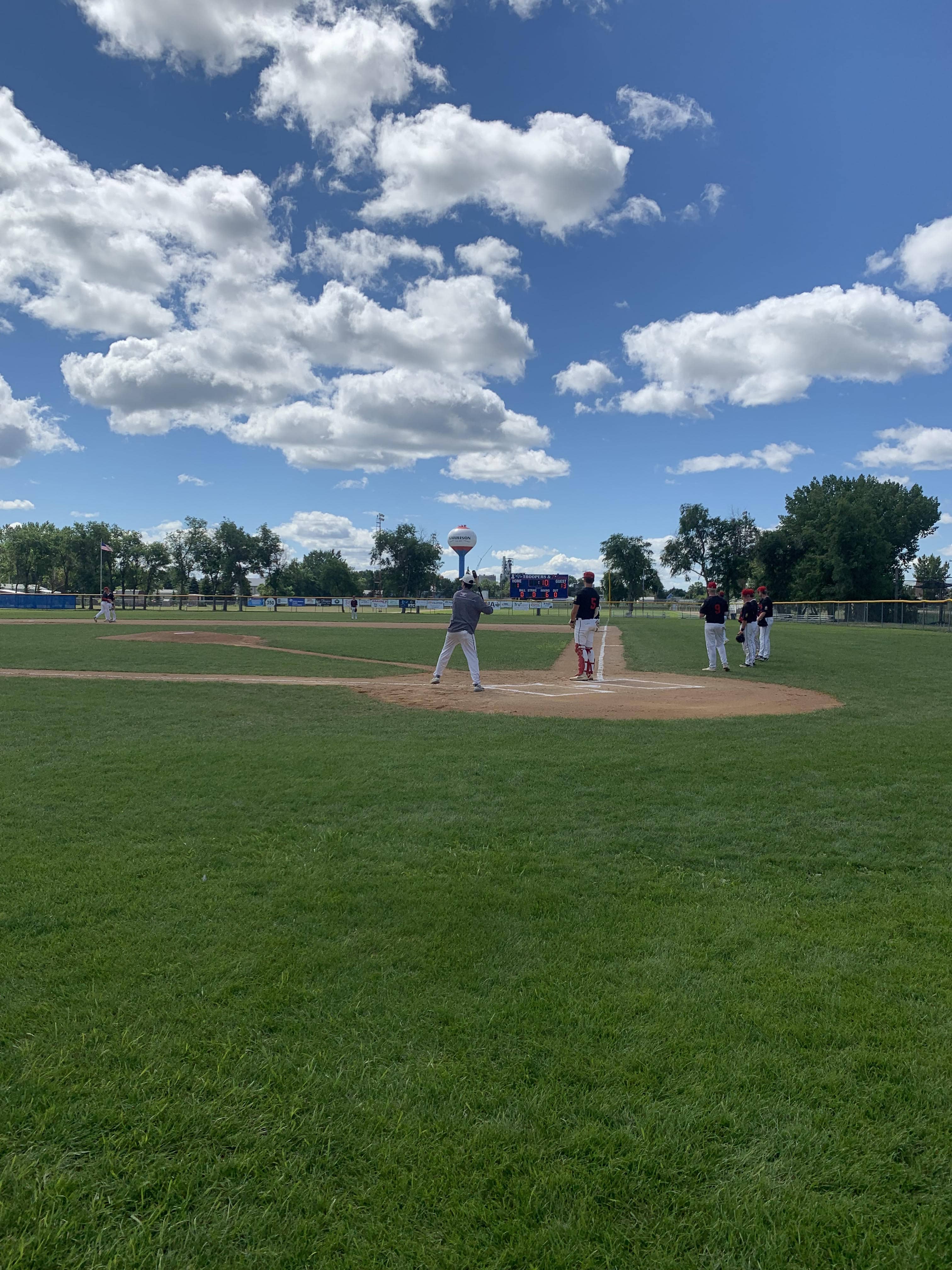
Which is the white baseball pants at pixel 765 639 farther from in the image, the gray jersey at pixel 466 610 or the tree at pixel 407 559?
the tree at pixel 407 559

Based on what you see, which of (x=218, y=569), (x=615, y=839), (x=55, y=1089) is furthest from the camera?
(x=218, y=569)

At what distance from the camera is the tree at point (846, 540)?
67562 millimetres

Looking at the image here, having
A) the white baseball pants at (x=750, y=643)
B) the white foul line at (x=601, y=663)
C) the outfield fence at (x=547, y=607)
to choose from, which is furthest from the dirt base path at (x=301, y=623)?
the white baseball pants at (x=750, y=643)

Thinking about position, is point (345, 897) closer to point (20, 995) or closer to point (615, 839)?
point (20, 995)

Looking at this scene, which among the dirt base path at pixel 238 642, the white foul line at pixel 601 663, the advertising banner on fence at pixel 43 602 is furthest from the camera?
the advertising banner on fence at pixel 43 602

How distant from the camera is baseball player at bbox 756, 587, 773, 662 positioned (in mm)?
17000

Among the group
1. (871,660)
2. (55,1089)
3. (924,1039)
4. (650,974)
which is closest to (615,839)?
(650,974)

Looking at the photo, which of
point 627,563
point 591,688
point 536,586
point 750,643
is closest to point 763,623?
point 750,643

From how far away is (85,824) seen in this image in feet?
16.1

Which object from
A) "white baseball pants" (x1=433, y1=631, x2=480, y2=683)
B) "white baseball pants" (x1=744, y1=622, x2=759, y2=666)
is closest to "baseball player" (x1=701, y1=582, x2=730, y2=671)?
"white baseball pants" (x1=744, y1=622, x2=759, y2=666)

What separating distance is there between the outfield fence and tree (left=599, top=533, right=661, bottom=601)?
750 inches

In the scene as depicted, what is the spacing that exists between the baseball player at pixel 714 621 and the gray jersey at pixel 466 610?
17.2ft

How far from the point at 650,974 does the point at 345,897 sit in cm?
166

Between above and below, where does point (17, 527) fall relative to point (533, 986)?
above
